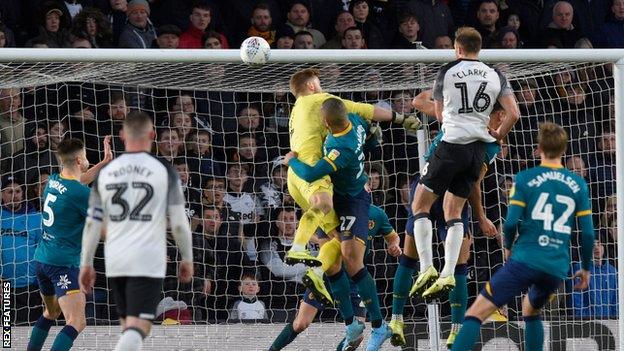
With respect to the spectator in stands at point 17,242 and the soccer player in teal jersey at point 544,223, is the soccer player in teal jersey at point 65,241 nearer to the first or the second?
the spectator in stands at point 17,242

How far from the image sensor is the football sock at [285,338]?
1312 centimetres

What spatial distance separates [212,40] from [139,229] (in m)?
5.61

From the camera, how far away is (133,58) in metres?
12.6

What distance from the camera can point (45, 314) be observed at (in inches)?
507

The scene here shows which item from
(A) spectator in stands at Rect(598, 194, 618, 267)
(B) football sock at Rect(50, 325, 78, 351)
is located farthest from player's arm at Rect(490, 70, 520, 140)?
(B) football sock at Rect(50, 325, 78, 351)

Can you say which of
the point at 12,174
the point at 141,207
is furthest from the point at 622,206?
the point at 12,174

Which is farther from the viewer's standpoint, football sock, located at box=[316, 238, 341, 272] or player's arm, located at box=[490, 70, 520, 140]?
football sock, located at box=[316, 238, 341, 272]

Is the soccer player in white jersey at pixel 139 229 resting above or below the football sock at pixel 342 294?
above

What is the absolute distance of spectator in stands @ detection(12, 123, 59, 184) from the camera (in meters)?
14.3

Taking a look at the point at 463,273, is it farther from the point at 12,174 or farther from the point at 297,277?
the point at 12,174

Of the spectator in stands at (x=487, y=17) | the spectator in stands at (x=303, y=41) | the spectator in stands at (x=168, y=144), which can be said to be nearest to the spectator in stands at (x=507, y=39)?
the spectator in stands at (x=487, y=17)

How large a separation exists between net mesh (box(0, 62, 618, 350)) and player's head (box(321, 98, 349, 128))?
123cm

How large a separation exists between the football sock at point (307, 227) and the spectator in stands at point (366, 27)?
4142 millimetres

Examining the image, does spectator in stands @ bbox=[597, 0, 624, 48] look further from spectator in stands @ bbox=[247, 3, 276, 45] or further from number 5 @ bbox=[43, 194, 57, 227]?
number 5 @ bbox=[43, 194, 57, 227]
